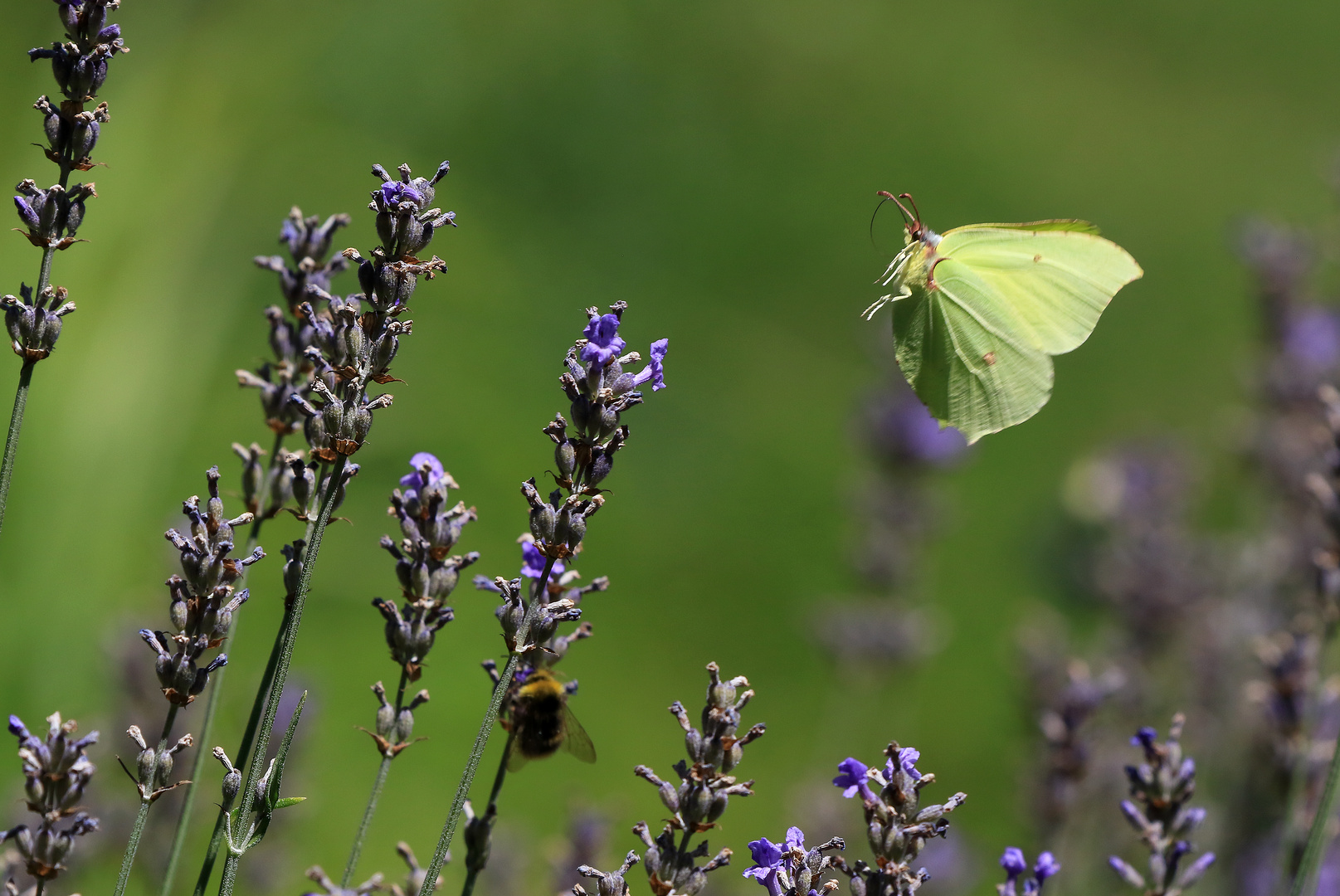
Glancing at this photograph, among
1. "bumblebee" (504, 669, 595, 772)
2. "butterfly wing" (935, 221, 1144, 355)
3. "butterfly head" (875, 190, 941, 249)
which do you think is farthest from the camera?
"butterfly head" (875, 190, 941, 249)

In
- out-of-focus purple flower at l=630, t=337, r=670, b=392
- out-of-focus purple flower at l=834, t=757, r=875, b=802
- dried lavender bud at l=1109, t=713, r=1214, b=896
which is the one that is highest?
out-of-focus purple flower at l=630, t=337, r=670, b=392

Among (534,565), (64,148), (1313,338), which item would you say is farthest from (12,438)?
(1313,338)

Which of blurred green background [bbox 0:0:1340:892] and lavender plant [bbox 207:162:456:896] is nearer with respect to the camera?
lavender plant [bbox 207:162:456:896]

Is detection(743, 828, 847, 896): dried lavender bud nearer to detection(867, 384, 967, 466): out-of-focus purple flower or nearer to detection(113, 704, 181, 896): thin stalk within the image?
detection(113, 704, 181, 896): thin stalk

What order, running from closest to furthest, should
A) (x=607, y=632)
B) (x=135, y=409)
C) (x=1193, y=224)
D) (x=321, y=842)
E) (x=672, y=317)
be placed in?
(x=135, y=409) < (x=321, y=842) < (x=607, y=632) < (x=672, y=317) < (x=1193, y=224)

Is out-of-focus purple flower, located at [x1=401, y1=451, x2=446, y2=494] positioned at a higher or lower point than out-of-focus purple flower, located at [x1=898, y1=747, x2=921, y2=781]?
higher

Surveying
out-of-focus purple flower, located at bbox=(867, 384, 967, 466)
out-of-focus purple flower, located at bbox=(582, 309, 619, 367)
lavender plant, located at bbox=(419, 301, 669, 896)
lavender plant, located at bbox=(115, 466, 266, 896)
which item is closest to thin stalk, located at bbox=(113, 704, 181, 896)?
lavender plant, located at bbox=(115, 466, 266, 896)

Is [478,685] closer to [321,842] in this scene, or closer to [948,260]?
[321,842]

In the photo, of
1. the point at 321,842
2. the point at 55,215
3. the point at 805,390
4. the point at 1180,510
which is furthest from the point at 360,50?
the point at 55,215
